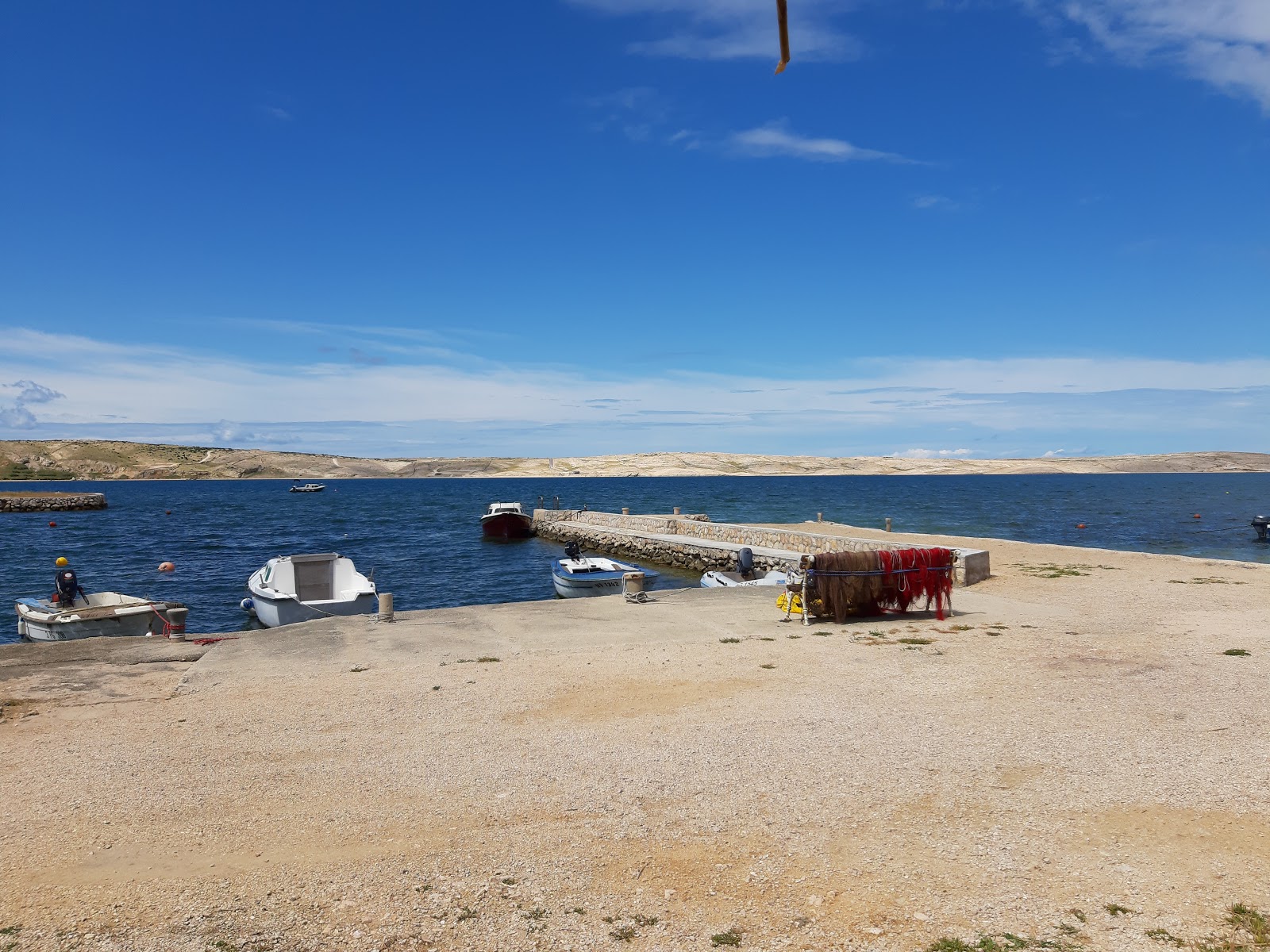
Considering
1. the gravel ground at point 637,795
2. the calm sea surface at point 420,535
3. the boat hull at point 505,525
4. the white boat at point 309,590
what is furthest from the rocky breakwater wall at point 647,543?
the gravel ground at point 637,795

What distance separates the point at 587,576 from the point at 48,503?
87512 millimetres

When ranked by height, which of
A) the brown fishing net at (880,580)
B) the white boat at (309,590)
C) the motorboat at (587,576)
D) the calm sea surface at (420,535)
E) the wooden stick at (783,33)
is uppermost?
the wooden stick at (783,33)

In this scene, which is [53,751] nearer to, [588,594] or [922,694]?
[922,694]

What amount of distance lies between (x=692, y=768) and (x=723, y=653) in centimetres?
552

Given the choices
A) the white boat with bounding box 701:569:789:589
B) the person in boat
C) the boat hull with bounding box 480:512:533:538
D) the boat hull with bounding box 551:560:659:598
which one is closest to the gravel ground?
the person in boat

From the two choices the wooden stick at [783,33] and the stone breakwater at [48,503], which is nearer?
the wooden stick at [783,33]

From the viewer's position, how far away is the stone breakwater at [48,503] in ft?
297

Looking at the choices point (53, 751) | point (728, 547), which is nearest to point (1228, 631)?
point (53, 751)

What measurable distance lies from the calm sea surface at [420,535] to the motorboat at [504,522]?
135cm

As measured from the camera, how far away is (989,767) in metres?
8.31

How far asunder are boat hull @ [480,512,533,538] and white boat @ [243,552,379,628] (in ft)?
101

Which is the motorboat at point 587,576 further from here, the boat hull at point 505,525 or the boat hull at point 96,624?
the boat hull at point 505,525

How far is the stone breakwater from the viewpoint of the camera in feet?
297

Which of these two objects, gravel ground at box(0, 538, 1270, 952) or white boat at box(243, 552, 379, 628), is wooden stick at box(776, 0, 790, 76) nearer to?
gravel ground at box(0, 538, 1270, 952)
